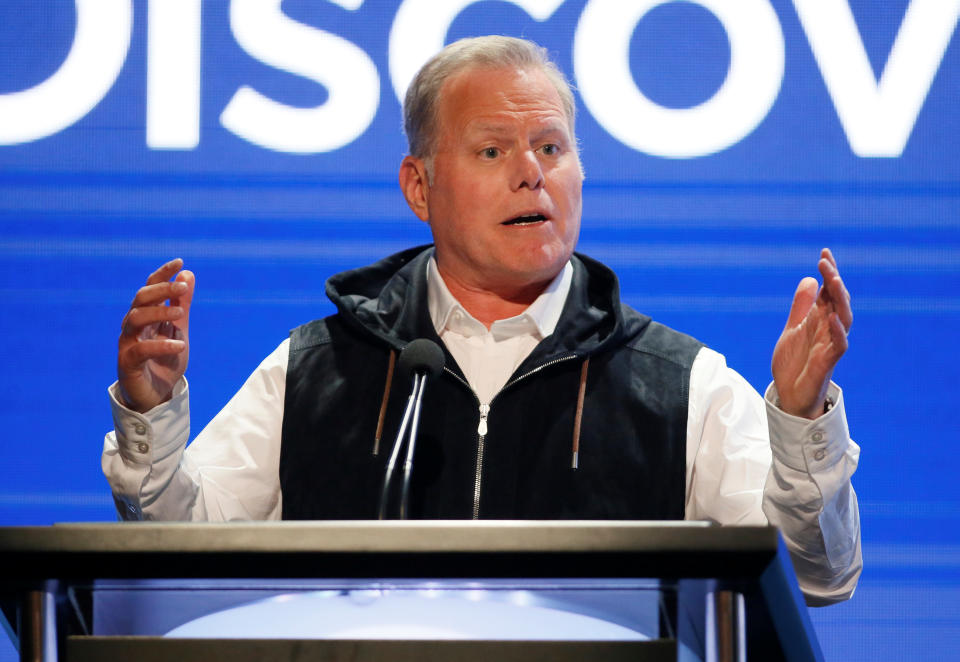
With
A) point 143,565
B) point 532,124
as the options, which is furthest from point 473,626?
point 532,124

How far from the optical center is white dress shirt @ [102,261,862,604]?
1404mm

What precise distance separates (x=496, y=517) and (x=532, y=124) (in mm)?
637

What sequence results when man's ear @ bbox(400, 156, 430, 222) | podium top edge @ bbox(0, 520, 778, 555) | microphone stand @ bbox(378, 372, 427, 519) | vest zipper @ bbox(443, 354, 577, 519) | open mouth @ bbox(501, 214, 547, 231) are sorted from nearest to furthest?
podium top edge @ bbox(0, 520, 778, 555)
microphone stand @ bbox(378, 372, 427, 519)
vest zipper @ bbox(443, 354, 577, 519)
open mouth @ bbox(501, 214, 547, 231)
man's ear @ bbox(400, 156, 430, 222)

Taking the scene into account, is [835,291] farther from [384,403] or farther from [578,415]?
[384,403]

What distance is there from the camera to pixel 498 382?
1967mm

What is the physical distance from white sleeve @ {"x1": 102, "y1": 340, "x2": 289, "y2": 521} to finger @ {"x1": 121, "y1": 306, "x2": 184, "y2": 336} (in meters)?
0.17

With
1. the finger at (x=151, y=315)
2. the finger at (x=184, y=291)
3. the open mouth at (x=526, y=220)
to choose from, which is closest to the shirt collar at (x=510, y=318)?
the open mouth at (x=526, y=220)

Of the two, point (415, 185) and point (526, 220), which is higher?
point (415, 185)

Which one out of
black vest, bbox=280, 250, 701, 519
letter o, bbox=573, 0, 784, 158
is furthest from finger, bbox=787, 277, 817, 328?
letter o, bbox=573, 0, 784, 158

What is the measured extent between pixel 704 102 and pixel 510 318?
719 millimetres

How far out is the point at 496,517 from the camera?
1.83 m

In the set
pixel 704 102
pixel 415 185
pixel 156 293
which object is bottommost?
pixel 156 293

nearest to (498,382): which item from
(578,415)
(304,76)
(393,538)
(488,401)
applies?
(488,401)

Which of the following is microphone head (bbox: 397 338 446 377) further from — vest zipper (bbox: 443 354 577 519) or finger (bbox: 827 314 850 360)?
finger (bbox: 827 314 850 360)
